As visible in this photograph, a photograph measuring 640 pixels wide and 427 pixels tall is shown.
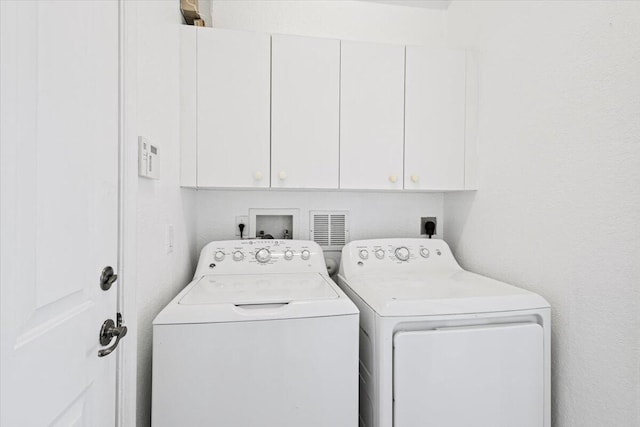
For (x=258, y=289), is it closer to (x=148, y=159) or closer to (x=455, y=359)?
(x=148, y=159)

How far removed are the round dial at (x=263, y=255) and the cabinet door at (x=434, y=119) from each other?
0.85m

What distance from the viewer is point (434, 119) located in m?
1.60

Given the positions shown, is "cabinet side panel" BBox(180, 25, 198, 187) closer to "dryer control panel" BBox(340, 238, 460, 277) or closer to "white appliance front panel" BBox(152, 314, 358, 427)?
"white appliance front panel" BBox(152, 314, 358, 427)

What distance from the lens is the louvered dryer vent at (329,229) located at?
72.8 inches

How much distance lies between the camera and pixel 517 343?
3.54ft

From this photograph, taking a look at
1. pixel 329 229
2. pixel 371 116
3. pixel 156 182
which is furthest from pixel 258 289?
pixel 371 116

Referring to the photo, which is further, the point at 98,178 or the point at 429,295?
the point at 429,295

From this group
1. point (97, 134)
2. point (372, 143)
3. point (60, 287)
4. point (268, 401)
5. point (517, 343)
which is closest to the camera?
point (60, 287)

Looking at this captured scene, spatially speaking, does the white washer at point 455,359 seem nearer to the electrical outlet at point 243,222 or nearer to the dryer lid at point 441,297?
the dryer lid at point 441,297

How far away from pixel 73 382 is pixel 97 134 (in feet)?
1.95

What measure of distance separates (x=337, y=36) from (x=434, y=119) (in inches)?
34.4

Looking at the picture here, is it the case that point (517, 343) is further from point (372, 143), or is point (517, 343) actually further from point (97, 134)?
point (97, 134)

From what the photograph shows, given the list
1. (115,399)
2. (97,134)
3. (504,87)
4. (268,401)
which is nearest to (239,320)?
(268,401)

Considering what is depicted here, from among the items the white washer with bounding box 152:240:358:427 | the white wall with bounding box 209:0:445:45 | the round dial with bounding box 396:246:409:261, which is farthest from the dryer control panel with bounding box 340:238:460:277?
the white wall with bounding box 209:0:445:45
